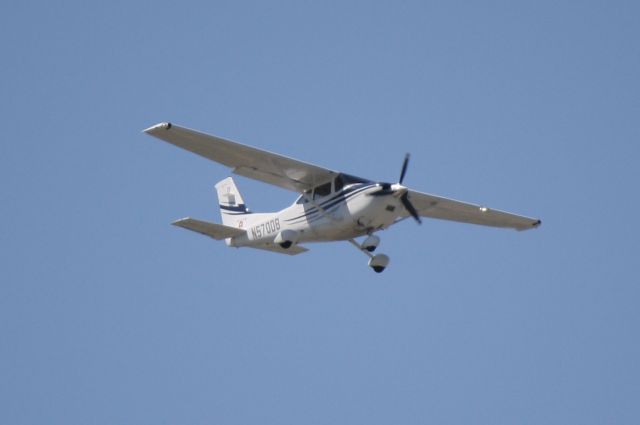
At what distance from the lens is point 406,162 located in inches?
867

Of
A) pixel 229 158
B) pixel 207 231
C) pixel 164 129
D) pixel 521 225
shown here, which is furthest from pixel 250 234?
pixel 521 225

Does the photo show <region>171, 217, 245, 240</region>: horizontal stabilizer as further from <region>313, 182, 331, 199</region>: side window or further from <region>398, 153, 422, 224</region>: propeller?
<region>398, 153, 422, 224</region>: propeller

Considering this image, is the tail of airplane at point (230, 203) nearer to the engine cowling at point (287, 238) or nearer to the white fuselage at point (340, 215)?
the white fuselage at point (340, 215)

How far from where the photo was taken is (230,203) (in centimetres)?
2788

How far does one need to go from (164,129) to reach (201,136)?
86cm

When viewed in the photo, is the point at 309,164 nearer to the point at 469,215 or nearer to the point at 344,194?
the point at 344,194

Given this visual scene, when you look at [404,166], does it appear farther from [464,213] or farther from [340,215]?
[464,213]

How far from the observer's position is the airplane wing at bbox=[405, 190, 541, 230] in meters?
24.5

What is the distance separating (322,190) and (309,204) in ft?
1.49

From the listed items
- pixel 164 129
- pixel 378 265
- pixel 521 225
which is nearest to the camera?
pixel 164 129

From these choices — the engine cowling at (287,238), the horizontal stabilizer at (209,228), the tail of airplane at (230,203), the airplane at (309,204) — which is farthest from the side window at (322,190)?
the tail of airplane at (230,203)

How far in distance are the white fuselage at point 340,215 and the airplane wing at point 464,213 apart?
1.31 m

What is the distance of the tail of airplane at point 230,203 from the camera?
89.1ft

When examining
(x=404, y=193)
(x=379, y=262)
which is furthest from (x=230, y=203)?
(x=404, y=193)
